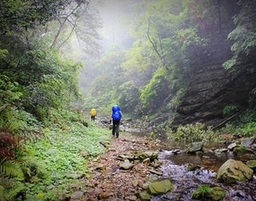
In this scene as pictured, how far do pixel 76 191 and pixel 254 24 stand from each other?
14239 mm

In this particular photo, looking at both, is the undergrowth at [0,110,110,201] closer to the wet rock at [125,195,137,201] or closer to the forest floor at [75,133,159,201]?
the forest floor at [75,133,159,201]

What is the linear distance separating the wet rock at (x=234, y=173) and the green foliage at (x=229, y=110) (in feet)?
34.6

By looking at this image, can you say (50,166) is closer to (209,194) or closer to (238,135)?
(209,194)

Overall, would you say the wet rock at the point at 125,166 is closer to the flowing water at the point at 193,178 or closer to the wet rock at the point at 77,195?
the flowing water at the point at 193,178

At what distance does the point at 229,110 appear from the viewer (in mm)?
17172

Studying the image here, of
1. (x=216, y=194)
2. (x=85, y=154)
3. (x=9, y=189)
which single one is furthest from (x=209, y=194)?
(x=85, y=154)

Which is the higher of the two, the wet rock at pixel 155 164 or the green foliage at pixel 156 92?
the green foliage at pixel 156 92

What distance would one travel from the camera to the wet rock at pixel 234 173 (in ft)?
Answer: 22.1

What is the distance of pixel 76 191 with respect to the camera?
5848 millimetres

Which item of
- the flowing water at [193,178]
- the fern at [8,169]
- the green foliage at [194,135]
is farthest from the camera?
the green foliage at [194,135]

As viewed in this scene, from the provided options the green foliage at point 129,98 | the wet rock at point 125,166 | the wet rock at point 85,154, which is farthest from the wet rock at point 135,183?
the green foliage at point 129,98

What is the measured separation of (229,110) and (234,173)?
1114cm

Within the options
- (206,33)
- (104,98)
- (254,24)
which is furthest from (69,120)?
(104,98)

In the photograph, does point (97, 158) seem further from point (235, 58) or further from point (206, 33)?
point (206, 33)
